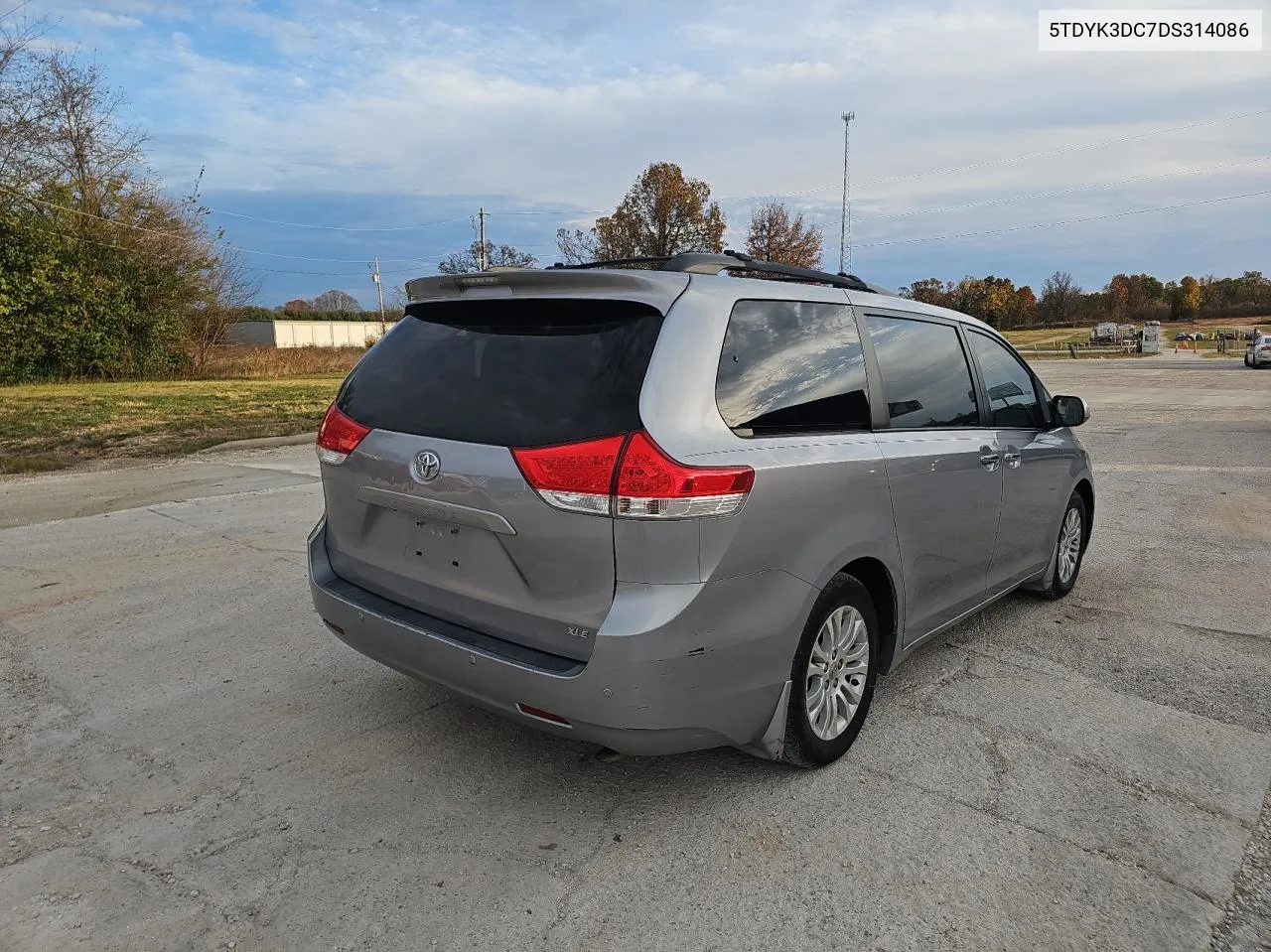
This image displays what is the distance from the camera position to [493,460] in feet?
8.84

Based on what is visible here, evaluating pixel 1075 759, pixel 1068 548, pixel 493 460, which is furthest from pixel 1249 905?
pixel 1068 548

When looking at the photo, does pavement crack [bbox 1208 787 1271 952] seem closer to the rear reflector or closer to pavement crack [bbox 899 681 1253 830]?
pavement crack [bbox 899 681 1253 830]

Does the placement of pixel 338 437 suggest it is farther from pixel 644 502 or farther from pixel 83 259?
pixel 83 259

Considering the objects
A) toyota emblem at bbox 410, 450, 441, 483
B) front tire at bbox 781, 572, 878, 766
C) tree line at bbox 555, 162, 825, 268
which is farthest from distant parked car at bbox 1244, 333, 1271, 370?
toyota emblem at bbox 410, 450, 441, 483

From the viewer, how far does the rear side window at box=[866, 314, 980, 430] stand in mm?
3572

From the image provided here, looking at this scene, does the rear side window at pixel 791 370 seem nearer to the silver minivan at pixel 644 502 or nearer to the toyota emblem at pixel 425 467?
the silver minivan at pixel 644 502

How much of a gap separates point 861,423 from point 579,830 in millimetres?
1793

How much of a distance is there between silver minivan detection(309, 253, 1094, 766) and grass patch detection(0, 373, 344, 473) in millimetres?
9748

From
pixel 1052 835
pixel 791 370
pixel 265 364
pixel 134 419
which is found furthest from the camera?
pixel 265 364

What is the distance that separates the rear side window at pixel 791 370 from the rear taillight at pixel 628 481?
0.95 feet

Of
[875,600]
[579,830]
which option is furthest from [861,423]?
[579,830]

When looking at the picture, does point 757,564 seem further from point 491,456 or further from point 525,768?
point 525,768

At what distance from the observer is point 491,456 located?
270 centimetres

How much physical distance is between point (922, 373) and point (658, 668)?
80.7 inches
